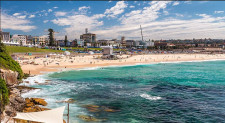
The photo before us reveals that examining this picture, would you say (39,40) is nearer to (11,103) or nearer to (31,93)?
(31,93)

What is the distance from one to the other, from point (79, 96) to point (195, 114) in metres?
15.3

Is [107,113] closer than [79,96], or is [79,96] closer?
[107,113]

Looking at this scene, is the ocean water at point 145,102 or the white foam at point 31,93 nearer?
the ocean water at point 145,102

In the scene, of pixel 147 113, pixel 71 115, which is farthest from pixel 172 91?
pixel 71 115

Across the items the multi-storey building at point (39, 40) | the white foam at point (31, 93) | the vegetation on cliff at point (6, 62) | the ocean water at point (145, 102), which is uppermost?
the multi-storey building at point (39, 40)

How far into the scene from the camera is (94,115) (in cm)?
1870

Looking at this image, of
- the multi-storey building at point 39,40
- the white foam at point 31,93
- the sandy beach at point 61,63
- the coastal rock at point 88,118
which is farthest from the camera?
the multi-storey building at point 39,40

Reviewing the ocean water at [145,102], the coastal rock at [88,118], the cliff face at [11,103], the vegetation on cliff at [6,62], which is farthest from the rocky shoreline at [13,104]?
the coastal rock at [88,118]

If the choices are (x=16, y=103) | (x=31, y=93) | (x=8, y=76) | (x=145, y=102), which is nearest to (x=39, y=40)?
(x=31, y=93)

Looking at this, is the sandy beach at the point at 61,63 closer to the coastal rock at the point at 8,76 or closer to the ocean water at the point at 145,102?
the ocean water at the point at 145,102

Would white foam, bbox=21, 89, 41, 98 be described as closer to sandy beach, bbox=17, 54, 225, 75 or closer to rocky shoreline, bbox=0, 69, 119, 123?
rocky shoreline, bbox=0, 69, 119, 123

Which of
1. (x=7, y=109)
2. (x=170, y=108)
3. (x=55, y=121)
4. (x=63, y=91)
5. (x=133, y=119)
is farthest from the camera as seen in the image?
(x=63, y=91)

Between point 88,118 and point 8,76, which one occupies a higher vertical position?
point 8,76

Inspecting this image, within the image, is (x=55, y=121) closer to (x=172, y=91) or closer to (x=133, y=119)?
(x=133, y=119)
